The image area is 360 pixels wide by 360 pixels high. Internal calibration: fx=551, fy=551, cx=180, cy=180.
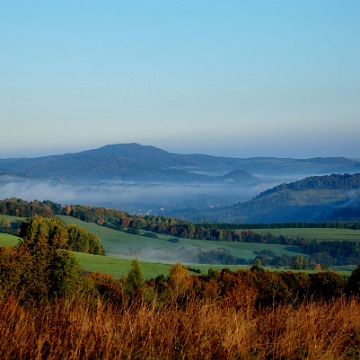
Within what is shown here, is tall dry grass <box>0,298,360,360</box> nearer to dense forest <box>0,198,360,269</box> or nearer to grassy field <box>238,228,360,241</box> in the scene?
dense forest <box>0,198,360,269</box>

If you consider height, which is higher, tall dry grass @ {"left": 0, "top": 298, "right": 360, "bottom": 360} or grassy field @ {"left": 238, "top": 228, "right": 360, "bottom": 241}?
tall dry grass @ {"left": 0, "top": 298, "right": 360, "bottom": 360}

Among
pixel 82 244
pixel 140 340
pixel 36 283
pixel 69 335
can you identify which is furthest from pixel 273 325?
pixel 82 244

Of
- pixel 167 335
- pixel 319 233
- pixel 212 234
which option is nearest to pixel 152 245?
pixel 212 234

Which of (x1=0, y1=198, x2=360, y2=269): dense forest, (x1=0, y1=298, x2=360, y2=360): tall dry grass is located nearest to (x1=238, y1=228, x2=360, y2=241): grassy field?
(x1=0, y1=198, x2=360, y2=269): dense forest

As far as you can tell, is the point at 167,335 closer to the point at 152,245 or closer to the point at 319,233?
the point at 152,245

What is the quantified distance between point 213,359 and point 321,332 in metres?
1.74

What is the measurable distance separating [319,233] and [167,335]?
4933 inches

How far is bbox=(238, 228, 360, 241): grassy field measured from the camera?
11880 cm

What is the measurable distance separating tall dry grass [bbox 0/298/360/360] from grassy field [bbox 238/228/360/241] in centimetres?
11409

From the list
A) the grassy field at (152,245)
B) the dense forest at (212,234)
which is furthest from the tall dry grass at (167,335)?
the grassy field at (152,245)

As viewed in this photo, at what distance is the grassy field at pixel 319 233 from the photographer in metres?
119

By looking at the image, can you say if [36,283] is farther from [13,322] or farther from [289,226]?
[289,226]

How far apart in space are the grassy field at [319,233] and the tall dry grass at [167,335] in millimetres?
114093

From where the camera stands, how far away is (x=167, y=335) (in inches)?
239
